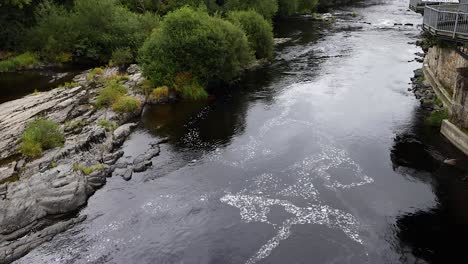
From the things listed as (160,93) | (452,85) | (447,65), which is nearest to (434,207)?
(452,85)

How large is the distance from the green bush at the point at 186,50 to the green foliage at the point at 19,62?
20.7 m

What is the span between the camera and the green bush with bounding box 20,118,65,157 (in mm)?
28858

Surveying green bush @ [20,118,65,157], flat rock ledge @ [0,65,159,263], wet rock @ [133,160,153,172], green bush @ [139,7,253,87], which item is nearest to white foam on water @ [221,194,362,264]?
wet rock @ [133,160,153,172]

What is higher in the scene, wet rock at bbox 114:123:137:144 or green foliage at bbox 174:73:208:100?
green foliage at bbox 174:73:208:100

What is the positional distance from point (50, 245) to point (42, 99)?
21.6m

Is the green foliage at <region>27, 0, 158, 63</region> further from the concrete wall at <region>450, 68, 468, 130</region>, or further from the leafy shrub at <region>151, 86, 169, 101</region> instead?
the concrete wall at <region>450, 68, 468, 130</region>

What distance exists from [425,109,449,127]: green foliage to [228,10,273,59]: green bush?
73.2 feet

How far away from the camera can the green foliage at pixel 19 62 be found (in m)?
52.2

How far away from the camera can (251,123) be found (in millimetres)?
34469

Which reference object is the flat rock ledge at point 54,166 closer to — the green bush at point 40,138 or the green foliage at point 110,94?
the green bush at point 40,138

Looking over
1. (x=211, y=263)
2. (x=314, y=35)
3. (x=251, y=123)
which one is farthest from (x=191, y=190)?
(x=314, y=35)

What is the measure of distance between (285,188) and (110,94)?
2069 cm

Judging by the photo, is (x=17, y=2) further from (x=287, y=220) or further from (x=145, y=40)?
(x=287, y=220)

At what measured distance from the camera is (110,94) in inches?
1511
